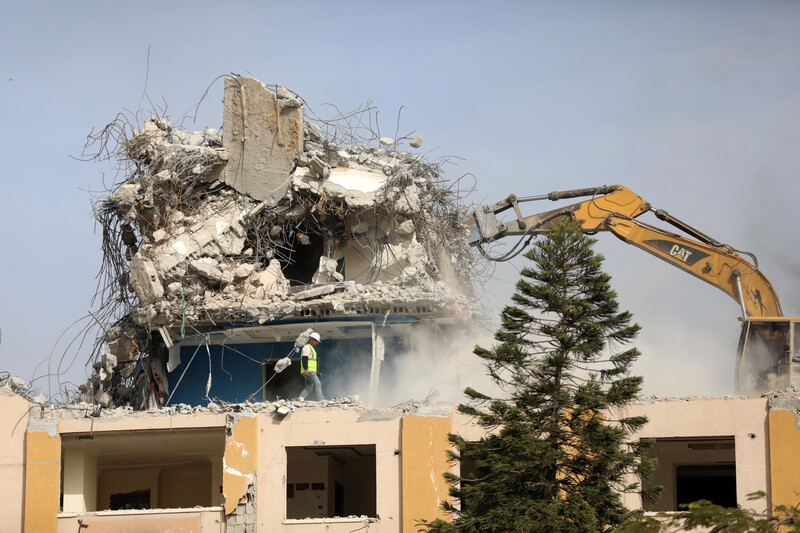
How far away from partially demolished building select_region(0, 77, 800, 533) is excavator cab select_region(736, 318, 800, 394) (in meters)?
1.35

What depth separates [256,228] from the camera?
22.7 metres

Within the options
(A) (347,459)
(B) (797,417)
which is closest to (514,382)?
(B) (797,417)

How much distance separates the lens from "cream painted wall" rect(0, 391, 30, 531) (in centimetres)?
1923

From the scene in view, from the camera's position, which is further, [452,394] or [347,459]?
[347,459]

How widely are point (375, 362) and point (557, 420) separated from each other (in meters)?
6.74

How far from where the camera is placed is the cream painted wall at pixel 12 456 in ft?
63.1

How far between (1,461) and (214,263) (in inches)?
209

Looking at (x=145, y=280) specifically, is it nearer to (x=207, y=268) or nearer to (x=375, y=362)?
(x=207, y=268)

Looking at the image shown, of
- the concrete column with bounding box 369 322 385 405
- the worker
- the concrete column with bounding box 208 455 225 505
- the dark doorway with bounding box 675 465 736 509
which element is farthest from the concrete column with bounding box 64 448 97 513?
the dark doorway with bounding box 675 465 736 509

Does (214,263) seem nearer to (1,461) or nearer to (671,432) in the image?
(1,461)

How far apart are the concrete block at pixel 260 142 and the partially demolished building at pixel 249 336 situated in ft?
0.13

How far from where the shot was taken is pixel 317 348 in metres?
22.8

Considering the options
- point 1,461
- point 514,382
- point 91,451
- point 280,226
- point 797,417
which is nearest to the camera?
point 514,382

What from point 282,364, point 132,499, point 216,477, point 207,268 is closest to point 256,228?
point 207,268
